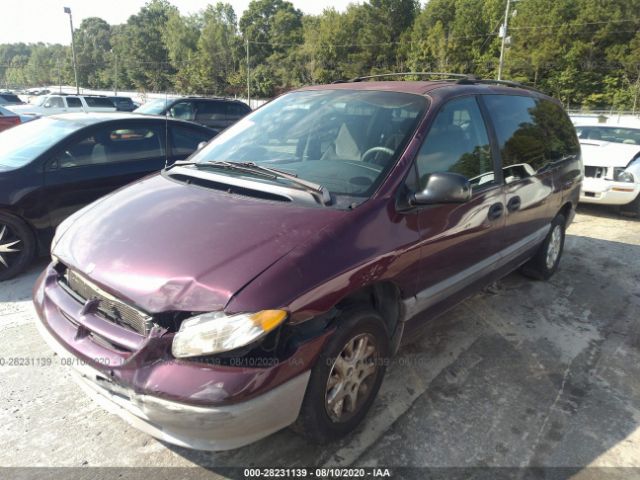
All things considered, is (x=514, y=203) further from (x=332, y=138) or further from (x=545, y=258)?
(x=332, y=138)

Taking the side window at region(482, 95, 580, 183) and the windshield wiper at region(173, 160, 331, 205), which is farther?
the side window at region(482, 95, 580, 183)

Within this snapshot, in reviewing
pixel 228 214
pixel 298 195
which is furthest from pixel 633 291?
pixel 228 214

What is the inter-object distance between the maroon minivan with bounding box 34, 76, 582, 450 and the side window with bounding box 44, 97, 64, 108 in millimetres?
20873

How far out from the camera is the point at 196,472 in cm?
228

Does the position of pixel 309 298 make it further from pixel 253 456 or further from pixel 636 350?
pixel 636 350

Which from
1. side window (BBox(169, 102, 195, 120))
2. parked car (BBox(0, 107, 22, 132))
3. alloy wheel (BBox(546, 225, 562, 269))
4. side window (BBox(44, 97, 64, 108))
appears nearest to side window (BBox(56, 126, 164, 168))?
alloy wheel (BBox(546, 225, 562, 269))

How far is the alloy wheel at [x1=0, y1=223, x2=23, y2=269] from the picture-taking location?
4.31 metres

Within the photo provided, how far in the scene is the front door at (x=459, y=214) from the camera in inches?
109

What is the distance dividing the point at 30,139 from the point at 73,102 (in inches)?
734

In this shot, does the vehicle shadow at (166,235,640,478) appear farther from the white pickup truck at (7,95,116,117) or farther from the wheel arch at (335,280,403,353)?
the white pickup truck at (7,95,116,117)

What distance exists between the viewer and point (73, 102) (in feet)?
68.8

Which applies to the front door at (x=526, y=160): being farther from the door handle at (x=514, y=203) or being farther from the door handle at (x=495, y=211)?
the door handle at (x=495, y=211)

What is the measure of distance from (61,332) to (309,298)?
1236 mm

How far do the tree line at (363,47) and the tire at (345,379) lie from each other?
45.6 metres
